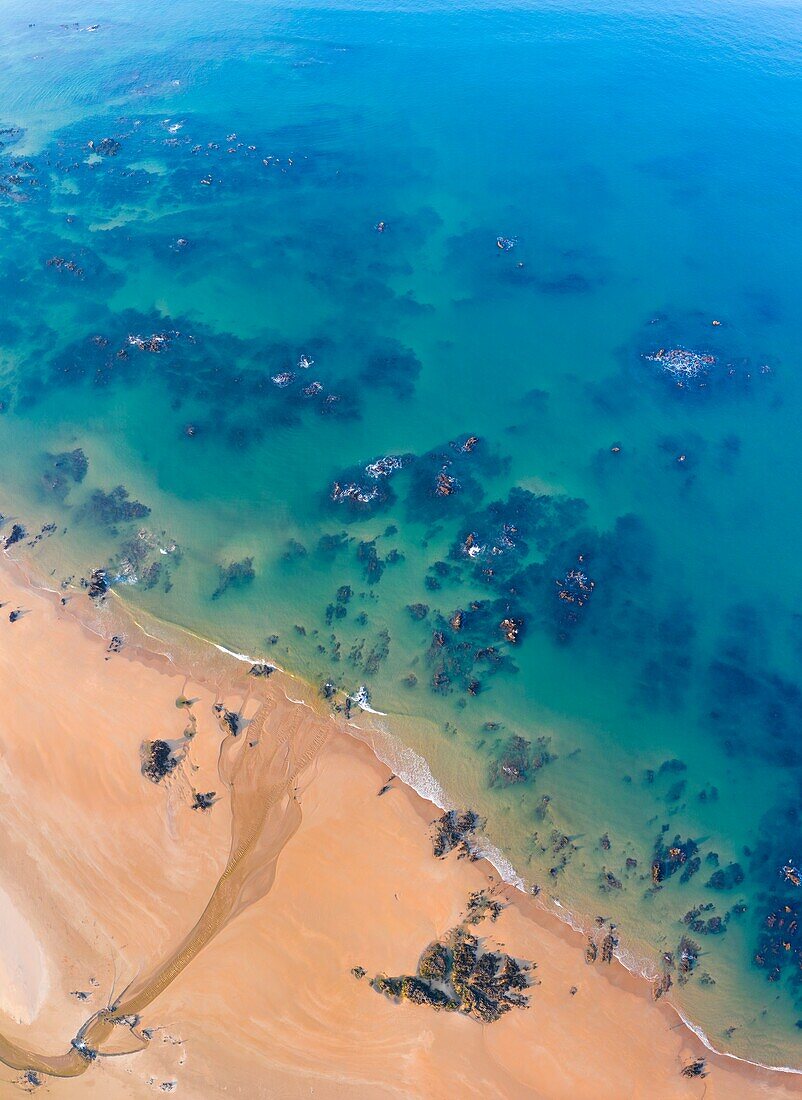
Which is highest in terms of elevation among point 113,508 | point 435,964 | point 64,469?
point 64,469

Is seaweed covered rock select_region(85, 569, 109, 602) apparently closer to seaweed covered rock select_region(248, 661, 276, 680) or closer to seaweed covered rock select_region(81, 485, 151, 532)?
seaweed covered rock select_region(81, 485, 151, 532)

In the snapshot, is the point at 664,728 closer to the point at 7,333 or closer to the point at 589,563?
the point at 589,563

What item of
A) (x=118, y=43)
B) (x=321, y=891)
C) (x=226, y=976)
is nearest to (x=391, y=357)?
(x=321, y=891)

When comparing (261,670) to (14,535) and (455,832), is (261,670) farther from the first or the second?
(14,535)

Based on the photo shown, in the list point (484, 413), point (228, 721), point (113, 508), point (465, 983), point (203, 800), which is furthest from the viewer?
point (484, 413)

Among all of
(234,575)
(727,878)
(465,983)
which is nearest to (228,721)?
(234,575)

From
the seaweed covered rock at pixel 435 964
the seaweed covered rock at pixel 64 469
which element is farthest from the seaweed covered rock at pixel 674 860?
the seaweed covered rock at pixel 64 469
